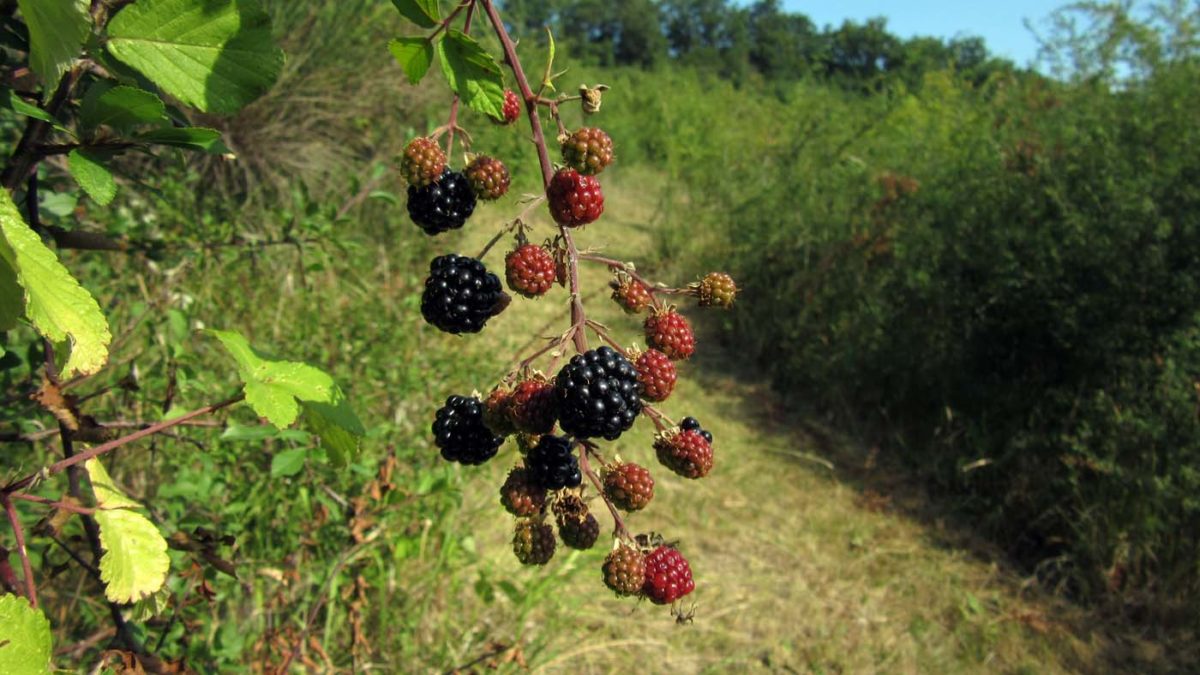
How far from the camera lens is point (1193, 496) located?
11.0ft

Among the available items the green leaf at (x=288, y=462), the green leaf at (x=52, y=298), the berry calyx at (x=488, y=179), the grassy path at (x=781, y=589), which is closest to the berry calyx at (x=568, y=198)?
the berry calyx at (x=488, y=179)

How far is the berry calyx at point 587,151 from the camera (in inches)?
27.0

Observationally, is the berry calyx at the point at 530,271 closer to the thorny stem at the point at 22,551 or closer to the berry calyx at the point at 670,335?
the berry calyx at the point at 670,335

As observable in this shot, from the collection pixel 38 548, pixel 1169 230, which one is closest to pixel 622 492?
pixel 38 548

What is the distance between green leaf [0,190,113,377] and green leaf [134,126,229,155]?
16cm

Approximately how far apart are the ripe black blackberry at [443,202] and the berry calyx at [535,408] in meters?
0.20

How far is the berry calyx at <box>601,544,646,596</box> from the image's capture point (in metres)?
0.79

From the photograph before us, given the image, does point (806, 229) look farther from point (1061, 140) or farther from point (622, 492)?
point (622, 492)

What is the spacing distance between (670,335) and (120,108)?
0.53 m

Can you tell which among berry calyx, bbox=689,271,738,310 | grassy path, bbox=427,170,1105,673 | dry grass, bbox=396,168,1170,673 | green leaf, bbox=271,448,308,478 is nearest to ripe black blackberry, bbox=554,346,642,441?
berry calyx, bbox=689,271,738,310

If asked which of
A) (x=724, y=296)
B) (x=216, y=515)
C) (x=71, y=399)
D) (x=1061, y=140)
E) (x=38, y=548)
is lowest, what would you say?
(x=216, y=515)

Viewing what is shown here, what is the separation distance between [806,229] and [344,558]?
4.80 meters

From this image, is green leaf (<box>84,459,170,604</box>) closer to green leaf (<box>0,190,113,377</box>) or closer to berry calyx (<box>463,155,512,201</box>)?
green leaf (<box>0,190,113,377</box>)

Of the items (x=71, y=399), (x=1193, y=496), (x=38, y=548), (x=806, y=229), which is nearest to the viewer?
(x=71, y=399)
